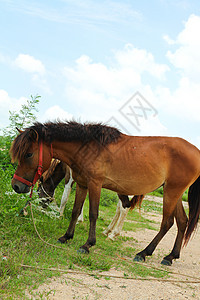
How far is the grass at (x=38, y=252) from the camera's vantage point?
3.16 meters

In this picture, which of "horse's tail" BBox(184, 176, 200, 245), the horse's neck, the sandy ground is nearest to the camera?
the sandy ground

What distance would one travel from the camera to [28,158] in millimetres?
4531

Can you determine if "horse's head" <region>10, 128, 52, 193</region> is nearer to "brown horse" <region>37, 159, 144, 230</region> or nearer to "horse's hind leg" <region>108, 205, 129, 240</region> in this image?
"brown horse" <region>37, 159, 144, 230</region>

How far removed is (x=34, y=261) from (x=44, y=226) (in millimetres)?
1315

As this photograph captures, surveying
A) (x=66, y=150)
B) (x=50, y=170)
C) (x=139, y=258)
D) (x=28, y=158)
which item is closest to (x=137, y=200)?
(x=139, y=258)

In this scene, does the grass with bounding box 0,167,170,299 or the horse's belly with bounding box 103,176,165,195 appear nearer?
the grass with bounding box 0,167,170,299

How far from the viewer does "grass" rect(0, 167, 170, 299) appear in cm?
316

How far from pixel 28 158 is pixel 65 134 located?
2.22 feet

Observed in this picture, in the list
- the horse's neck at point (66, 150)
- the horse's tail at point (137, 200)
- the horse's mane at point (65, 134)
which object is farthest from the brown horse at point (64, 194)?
the horse's mane at point (65, 134)

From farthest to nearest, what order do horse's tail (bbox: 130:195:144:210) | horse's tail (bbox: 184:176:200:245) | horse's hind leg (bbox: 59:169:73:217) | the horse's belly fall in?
horse's hind leg (bbox: 59:169:73:217)
horse's tail (bbox: 130:195:144:210)
horse's tail (bbox: 184:176:200:245)
the horse's belly

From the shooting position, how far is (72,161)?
15.9 feet

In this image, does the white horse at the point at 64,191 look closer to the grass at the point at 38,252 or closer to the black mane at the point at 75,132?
the grass at the point at 38,252

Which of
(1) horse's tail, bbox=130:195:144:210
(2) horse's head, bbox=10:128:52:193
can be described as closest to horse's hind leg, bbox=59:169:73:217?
(1) horse's tail, bbox=130:195:144:210

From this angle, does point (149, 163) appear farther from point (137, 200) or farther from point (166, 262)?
point (166, 262)
